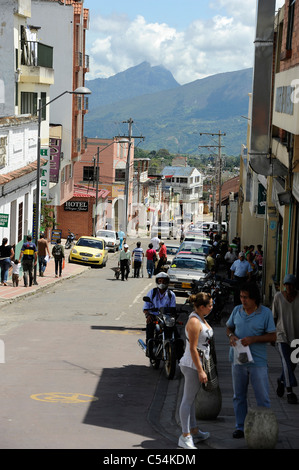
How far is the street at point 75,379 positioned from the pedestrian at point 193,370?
33cm

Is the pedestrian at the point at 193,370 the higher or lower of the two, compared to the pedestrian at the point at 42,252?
higher

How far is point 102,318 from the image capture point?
70.8 ft

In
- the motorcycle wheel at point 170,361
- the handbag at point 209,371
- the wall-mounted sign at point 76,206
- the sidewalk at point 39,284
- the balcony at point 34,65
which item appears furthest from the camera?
the wall-mounted sign at point 76,206

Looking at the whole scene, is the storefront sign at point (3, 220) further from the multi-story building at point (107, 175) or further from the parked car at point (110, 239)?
the multi-story building at point (107, 175)

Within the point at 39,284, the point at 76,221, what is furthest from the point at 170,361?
the point at 76,221

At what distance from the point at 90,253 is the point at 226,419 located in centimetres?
3264

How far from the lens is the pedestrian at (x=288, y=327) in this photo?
11.7 m

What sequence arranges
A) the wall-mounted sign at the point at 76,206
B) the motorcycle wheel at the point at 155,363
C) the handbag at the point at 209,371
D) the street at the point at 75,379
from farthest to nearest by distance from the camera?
the wall-mounted sign at the point at 76,206, the motorcycle wheel at the point at 155,363, the handbag at the point at 209,371, the street at the point at 75,379

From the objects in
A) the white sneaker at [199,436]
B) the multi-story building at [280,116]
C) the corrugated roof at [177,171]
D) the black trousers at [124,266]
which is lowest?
the corrugated roof at [177,171]

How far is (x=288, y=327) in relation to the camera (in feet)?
38.8

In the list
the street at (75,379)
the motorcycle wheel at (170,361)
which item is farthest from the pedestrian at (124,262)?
the motorcycle wheel at (170,361)
